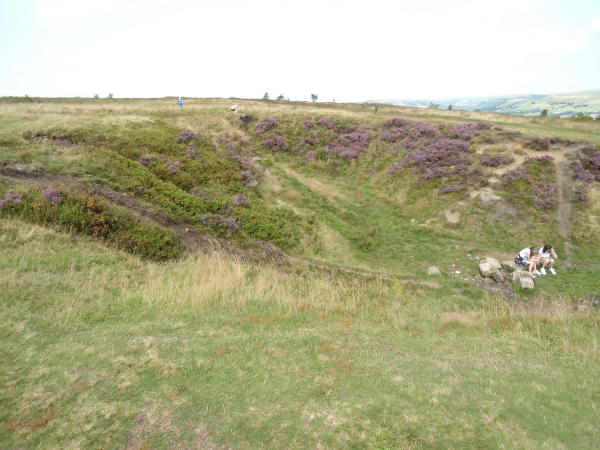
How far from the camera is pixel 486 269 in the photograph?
15.8m

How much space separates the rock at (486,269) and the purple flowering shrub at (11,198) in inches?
811

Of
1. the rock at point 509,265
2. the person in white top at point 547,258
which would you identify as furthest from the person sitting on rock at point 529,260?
the person in white top at point 547,258

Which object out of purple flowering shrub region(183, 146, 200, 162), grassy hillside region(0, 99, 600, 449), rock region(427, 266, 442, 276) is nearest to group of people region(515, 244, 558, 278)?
grassy hillside region(0, 99, 600, 449)

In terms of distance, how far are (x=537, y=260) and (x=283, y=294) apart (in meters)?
13.3

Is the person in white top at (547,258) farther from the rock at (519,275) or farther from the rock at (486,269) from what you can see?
the rock at (486,269)

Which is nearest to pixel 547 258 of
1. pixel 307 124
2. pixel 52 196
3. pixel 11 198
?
pixel 52 196

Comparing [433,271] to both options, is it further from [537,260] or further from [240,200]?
[240,200]

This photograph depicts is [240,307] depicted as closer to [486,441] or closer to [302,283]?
[302,283]

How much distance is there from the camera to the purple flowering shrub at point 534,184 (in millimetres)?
21109

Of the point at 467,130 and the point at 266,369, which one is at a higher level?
the point at 467,130

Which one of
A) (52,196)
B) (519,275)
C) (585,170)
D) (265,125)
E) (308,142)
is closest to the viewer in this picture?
(52,196)

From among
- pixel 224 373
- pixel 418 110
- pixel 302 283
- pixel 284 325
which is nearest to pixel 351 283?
pixel 302 283

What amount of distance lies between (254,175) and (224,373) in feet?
65.2

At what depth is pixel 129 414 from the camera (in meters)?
5.05
